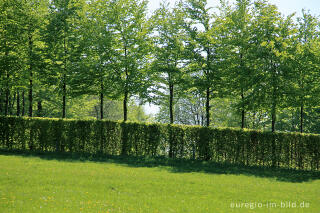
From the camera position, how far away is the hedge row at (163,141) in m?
18.4

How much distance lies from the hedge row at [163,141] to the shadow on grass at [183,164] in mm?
876

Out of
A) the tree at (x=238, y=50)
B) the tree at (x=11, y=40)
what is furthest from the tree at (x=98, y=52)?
the tree at (x=238, y=50)

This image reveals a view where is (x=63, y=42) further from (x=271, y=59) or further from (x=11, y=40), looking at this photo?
(x=271, y=59)

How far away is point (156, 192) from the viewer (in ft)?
30.4

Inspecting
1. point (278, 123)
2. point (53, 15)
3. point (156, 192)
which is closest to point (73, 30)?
point (53, 15)

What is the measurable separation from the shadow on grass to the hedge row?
0.88 metres

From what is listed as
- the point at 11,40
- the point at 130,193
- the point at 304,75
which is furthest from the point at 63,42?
the point at 304,75

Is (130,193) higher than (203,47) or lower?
lower

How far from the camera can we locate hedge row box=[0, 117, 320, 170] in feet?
60.3

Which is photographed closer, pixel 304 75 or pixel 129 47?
pixel 304 75

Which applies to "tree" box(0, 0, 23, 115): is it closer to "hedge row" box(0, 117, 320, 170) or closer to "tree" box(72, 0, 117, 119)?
"hedge row" box(0, 117, 320, 170)

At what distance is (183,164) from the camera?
1705 centimetres

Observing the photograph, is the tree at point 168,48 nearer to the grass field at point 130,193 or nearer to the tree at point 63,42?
the tree at point 63,42

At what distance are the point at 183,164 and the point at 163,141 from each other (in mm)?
2708
